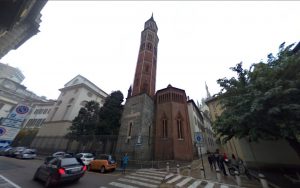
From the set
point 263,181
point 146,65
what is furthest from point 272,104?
point 146,65

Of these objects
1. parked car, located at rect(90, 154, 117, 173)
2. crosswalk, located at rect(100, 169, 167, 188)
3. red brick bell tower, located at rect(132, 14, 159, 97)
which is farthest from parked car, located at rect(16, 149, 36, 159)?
crosswalk, located at rect(100, 169, 167, 188)

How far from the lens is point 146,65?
29641mm

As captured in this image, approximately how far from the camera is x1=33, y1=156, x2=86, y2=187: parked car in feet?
24.5

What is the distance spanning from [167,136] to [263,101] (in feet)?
51.1

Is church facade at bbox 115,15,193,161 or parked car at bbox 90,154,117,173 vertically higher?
church facade at bbox 115,15,193,161

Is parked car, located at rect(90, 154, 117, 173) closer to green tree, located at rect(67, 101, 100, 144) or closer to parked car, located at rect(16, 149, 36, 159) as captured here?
green tree, located at rect(67, 101, 100, 144)

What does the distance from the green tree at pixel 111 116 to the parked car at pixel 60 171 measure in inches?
626

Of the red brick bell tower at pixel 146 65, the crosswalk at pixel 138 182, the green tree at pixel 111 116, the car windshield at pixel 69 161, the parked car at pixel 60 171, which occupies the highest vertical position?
the red brick bell tower at pixel 146 65

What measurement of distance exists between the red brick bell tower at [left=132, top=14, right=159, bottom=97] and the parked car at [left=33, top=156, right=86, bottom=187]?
18.4 m

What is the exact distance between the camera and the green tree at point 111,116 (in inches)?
976

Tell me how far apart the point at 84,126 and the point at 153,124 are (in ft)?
43.8

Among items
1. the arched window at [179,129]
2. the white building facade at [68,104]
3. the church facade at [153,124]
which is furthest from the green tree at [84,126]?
the arched window at [179,129]

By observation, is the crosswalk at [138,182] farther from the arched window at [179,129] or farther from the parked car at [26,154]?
the parked car at [26,154]

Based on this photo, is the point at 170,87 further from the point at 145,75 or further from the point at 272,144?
the point at 272,144
